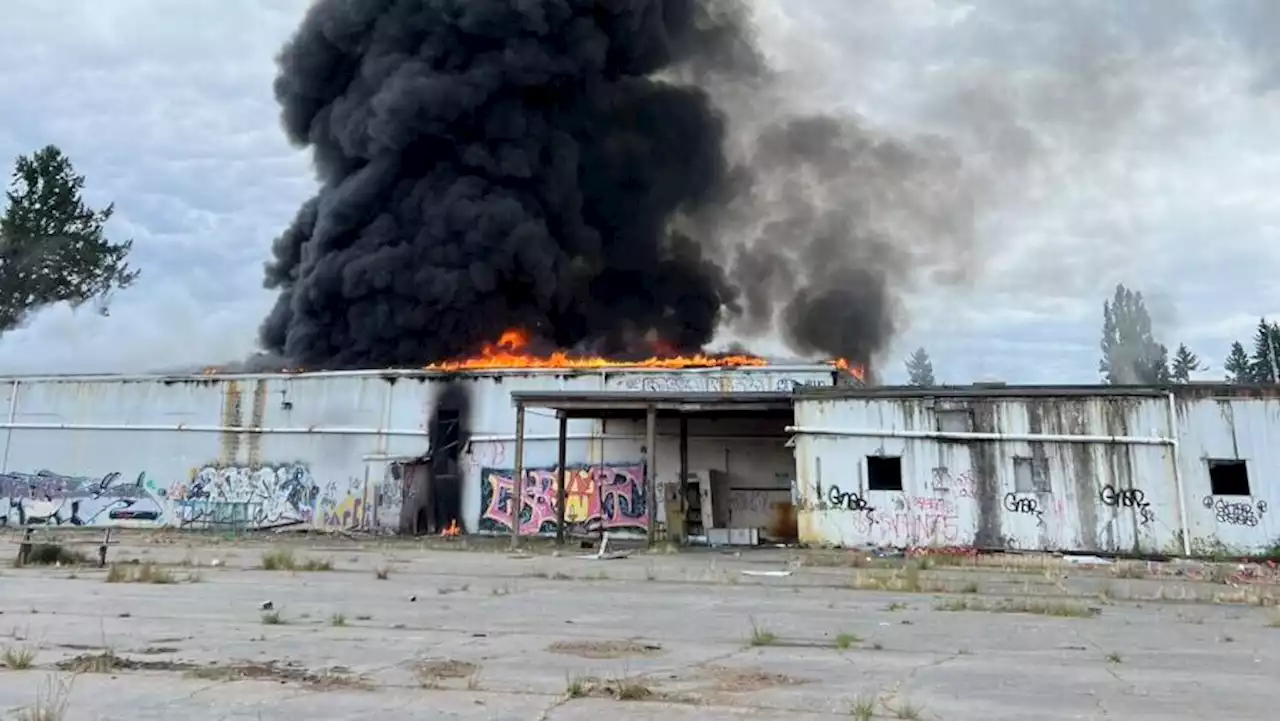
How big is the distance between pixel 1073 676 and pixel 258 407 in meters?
26.1

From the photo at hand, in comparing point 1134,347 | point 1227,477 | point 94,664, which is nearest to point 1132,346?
point 1134,347

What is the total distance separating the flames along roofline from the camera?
24.7m

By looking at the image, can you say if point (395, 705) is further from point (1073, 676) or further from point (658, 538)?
point (658, 538)

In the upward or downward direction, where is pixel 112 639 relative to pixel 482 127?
downward

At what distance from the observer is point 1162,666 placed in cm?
631

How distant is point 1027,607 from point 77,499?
1144 inches

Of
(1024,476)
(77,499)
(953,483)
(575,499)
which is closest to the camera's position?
(1024,476)

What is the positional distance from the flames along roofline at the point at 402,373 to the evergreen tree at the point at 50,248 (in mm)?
15821

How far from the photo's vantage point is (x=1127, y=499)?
1920cm

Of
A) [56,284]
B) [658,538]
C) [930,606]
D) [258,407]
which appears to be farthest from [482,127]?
[930,606]

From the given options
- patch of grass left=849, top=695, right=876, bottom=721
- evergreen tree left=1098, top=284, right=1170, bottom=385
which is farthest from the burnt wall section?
evergreen tree left=1098, top=284, right=1170, bottom=385

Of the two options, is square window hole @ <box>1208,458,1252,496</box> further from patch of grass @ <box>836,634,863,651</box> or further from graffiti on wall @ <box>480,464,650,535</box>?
patch of grass @ <box>836,634,863,651</box>

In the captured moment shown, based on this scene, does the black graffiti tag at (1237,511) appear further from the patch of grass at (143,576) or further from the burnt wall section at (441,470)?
the patch of grass at (143,576)

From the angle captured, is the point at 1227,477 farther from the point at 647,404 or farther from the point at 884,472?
the point at 647,404
